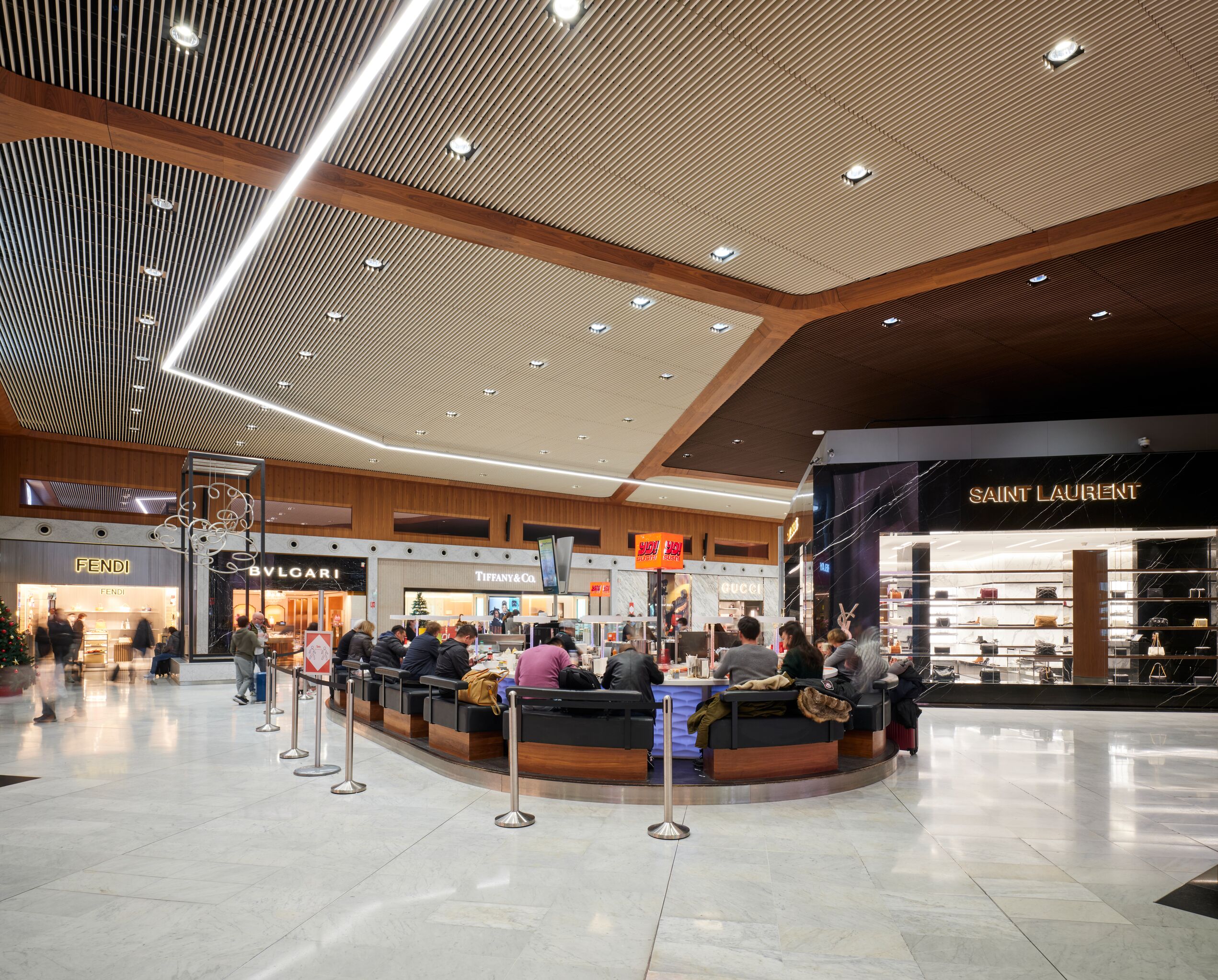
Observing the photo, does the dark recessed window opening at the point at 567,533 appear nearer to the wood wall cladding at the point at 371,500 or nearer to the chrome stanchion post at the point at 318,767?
the wood wall cladding at the point at 371,500

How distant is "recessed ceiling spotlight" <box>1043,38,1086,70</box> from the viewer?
5.06 metres

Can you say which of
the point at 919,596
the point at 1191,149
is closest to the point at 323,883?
the point at 1191,149

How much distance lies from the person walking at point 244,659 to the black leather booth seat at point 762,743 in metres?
8.40

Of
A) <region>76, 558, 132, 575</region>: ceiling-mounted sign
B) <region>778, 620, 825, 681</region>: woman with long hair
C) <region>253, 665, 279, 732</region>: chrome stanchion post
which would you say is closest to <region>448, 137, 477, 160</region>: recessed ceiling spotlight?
<region>778, 620, 825, 681</region>: woman with long hair

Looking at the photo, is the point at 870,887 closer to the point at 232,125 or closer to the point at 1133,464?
the point at 232,125

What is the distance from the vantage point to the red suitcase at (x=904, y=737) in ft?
25.5

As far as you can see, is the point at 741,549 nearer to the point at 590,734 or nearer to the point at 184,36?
the point at 590,734

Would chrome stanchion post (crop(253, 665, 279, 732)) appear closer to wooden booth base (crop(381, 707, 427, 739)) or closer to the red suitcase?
wooden booth base (crop(381, 707, 427, 739))

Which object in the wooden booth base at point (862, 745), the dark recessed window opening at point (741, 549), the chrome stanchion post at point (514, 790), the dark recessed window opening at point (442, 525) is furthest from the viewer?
the dark recessed window opening at point (741, 549)

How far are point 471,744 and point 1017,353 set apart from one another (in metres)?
8.86

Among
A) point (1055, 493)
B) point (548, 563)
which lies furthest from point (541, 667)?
point (1055, 493)

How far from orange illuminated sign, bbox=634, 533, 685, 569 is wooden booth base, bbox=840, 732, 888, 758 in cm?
347

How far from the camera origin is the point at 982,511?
39.5 feet

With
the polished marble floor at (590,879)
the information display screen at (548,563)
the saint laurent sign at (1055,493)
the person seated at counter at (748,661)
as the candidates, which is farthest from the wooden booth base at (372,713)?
the saint laurent sign at (1055,493)
